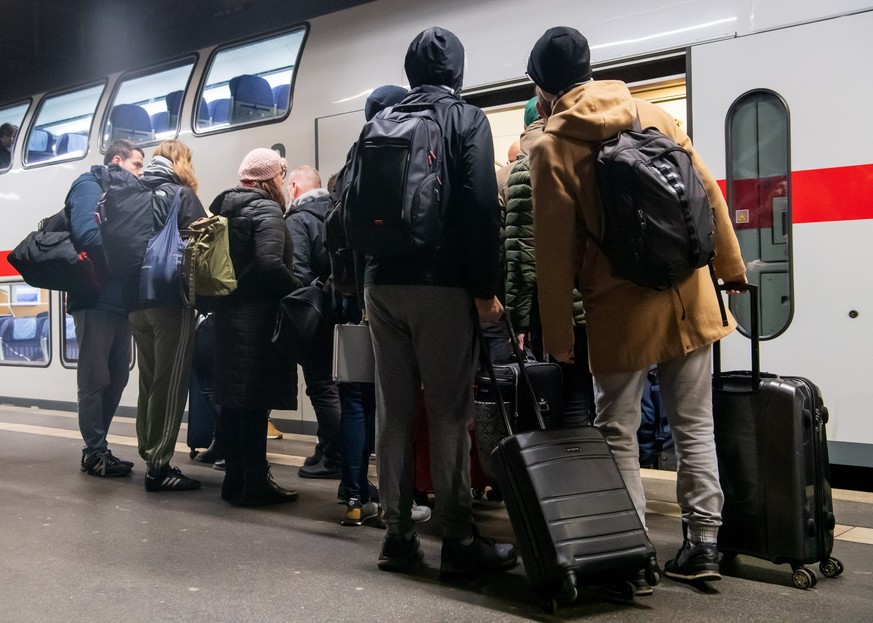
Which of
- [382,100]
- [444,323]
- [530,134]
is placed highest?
[382,100]

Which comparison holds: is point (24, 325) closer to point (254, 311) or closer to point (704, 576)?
point (254, 311)

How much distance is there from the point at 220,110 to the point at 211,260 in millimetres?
2985

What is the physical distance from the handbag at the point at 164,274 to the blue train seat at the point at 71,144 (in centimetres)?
397

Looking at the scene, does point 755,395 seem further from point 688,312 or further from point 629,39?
point 629,39

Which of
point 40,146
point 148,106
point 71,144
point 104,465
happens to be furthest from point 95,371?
point 40,146

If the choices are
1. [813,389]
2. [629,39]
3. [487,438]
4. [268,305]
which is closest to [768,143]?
[629,39]

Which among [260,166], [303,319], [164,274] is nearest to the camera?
[303,319]

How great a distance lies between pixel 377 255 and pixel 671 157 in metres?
0.98

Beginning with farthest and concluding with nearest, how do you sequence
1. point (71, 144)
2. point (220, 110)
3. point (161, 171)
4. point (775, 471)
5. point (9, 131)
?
point (9, 131), point (71, 144), point (220, 110), point (161, 171), point (775, 471)

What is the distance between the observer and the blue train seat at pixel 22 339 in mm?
A: 8312

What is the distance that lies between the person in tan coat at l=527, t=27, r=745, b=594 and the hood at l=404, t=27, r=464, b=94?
34cm

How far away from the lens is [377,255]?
297 centimetres

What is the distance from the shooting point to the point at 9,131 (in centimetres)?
899

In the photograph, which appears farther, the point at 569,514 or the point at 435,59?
the point at 435,59
